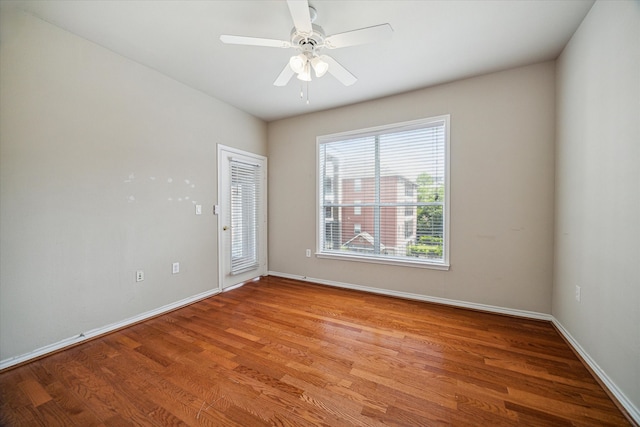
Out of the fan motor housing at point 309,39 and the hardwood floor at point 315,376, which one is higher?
the fan motor housing at point 309,39

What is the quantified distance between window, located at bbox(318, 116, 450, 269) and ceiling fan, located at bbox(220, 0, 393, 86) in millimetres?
1553

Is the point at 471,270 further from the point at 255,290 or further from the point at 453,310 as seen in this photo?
the point at 255,290

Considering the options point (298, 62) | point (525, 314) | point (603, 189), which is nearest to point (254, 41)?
point (298, 62)

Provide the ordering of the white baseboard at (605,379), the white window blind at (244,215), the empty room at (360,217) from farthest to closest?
the white window blind at (244,215), the empty room at (360,217), the white baseboard at (605,379)

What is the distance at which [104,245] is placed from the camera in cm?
230

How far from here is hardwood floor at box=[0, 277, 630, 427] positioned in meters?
1.40

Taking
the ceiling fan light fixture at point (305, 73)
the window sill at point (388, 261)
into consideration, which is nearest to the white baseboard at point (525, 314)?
the window sill at point (388, 261)

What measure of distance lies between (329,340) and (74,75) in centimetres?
326

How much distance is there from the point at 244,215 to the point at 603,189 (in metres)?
3.87

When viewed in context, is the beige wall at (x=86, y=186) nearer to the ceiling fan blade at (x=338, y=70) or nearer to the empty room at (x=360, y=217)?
the empty room at (x=360, y=217)

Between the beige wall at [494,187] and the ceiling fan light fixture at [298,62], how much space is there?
1.77 metres

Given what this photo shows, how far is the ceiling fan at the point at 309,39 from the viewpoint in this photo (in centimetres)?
153

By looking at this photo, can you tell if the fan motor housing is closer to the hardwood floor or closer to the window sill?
the hardwood floor

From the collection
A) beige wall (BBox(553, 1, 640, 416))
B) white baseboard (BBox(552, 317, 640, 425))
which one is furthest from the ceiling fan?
white baseboard (BBox(552, 317, 640, 425))
